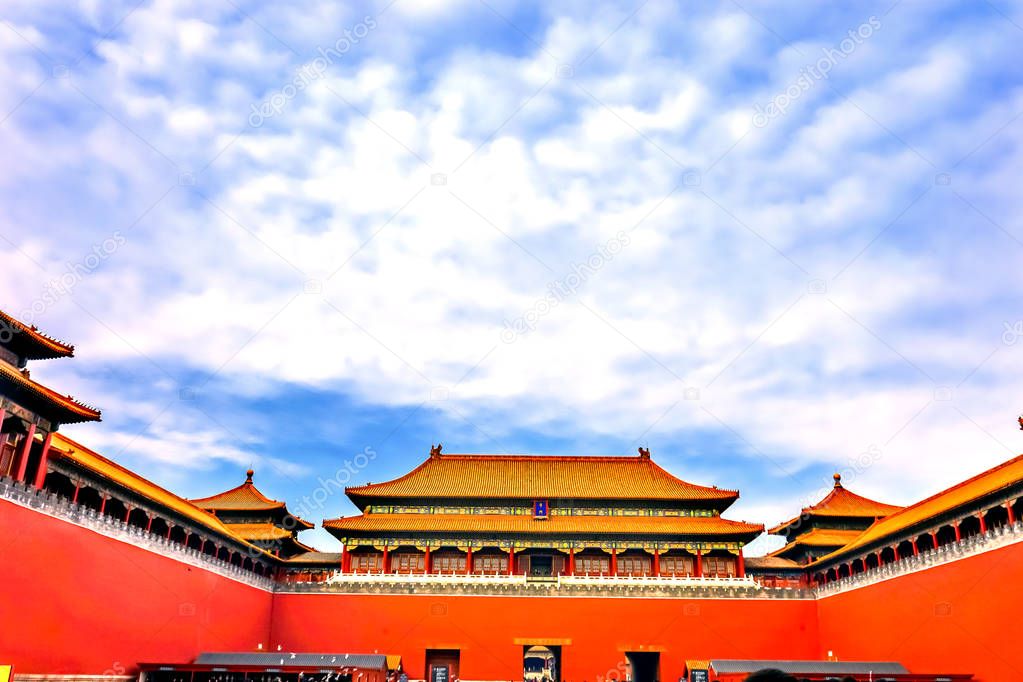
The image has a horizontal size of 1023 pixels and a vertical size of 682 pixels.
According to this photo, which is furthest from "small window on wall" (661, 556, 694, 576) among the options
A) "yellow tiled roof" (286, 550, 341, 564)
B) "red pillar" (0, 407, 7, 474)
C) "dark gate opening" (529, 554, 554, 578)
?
"red pillar" (0, 407, 7, 474)

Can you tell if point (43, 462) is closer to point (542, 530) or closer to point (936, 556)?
point (542, 530)

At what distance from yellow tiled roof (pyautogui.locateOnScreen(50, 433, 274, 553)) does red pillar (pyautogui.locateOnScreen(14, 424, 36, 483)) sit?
1.24m

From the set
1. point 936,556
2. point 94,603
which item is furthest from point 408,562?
point 936,556

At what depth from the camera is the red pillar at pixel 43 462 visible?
76.9 ft

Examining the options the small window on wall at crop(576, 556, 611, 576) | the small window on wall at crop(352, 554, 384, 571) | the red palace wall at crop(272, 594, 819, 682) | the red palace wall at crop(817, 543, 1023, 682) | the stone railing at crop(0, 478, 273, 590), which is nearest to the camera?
the stone railing at crop(0, 478, 273, 590)

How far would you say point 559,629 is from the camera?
123ft

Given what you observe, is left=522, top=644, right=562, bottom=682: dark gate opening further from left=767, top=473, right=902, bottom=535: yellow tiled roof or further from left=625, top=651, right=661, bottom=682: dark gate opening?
left=767, top=473, right=902, bottom=535: yellow tiled roof

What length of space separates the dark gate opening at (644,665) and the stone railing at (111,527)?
19091 mm

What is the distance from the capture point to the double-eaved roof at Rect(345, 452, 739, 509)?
41812 millimetres

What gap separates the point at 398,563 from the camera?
40000 mm

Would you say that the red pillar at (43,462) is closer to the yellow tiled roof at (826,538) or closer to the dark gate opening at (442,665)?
the dark gate opening at (442,665)

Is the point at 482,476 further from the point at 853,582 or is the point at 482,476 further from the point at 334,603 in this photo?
the point at 853,582

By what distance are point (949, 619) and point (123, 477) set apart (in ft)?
98.0

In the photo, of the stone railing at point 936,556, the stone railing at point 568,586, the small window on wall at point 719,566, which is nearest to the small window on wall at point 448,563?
the stone railing at point 568,586
